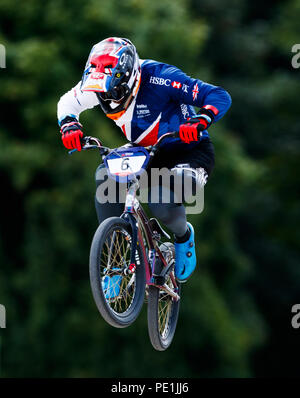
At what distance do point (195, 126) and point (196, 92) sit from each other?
392 millimetres

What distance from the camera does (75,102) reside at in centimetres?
706

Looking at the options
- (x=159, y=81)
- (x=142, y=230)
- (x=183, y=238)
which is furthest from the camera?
(x=183, y=238)

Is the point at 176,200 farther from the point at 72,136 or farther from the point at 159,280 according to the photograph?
the point at 72,136

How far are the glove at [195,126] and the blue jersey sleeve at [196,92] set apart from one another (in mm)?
103

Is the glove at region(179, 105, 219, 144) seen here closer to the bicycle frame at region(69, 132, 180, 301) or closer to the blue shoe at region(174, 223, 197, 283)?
the bicycle frame at region(69, 132, 180, 301)

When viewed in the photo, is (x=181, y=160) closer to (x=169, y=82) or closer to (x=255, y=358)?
(x=169, y=82)

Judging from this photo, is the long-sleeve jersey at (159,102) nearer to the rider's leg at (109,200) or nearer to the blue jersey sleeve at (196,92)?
the blue jersey sleeve at (196,92)

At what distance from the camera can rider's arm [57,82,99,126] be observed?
7.02 m

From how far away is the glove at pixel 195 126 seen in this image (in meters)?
6.38

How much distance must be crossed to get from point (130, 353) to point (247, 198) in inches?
323

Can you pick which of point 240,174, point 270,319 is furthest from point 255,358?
point 240,174

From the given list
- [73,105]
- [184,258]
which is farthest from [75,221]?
[73,105]

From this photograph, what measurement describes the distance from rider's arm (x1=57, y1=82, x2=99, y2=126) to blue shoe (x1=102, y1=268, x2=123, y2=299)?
1.30m
